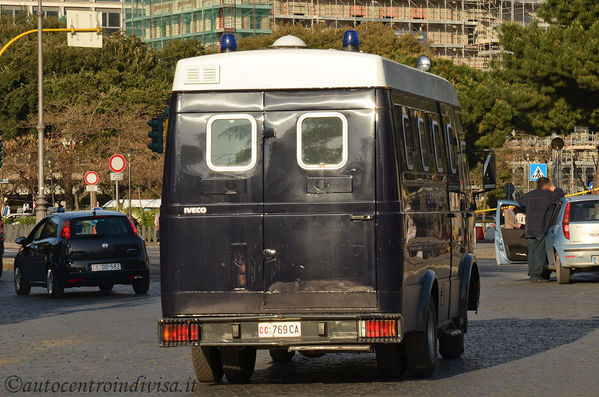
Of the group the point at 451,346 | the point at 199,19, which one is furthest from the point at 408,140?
the point at 199,19

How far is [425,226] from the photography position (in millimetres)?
11500

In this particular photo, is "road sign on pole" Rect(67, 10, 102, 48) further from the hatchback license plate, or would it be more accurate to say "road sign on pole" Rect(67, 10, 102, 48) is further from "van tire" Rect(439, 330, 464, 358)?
"van tire" Rect(439, 330, 464, 358)

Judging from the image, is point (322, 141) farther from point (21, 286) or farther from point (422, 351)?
point (21, 286)

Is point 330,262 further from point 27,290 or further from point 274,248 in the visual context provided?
point 27,290

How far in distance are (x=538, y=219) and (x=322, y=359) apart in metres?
12.6

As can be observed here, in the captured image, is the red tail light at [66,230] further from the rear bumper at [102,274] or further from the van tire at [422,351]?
the van tire at [422,351]

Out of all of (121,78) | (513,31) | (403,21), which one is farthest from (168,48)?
(513,31)

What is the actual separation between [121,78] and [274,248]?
79682mm

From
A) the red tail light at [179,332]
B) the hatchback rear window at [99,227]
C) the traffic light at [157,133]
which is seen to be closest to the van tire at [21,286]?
the hatchback rear window at [99,227]

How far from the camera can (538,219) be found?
25.1 meters

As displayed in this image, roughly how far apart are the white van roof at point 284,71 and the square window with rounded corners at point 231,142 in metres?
0.25

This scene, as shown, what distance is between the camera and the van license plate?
1060 centimetres

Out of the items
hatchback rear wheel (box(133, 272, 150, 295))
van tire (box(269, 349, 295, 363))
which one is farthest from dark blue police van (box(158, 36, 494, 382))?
hatchback rear wheel (box(133, 272, 150, 295))

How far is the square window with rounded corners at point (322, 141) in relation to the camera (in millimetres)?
10727
